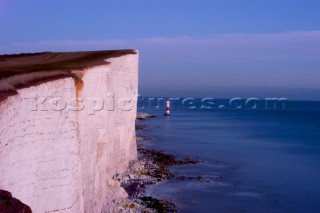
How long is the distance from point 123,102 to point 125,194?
813 centimetres

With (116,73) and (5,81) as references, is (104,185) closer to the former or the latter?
(5,81)

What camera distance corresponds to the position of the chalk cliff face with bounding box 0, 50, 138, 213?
1117cm

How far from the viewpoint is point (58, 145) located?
43.4 ft

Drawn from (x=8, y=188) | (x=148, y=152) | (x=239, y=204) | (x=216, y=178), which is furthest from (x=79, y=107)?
(x=148, y=152)

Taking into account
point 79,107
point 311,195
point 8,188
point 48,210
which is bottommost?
point 311,195

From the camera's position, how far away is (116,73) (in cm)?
2688

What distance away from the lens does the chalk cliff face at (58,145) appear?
11166 mm

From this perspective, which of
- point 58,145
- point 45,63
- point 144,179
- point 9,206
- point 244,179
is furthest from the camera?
point 244,179

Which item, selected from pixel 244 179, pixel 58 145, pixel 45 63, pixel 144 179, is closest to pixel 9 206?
pixel 58 145

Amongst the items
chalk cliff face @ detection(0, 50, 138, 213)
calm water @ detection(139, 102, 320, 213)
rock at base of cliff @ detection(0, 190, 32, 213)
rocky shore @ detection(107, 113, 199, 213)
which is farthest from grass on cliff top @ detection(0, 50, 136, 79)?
calm water @ detection(139, 102, 320, 213)

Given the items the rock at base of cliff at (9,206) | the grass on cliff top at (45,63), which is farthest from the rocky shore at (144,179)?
the rock at base of cliff at (9,206)

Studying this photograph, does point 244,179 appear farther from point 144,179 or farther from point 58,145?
point 58,145

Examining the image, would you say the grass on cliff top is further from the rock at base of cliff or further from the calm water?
the calm water

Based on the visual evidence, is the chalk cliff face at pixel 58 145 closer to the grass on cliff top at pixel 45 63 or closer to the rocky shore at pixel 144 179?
the rocky shore at pixel 144 179
